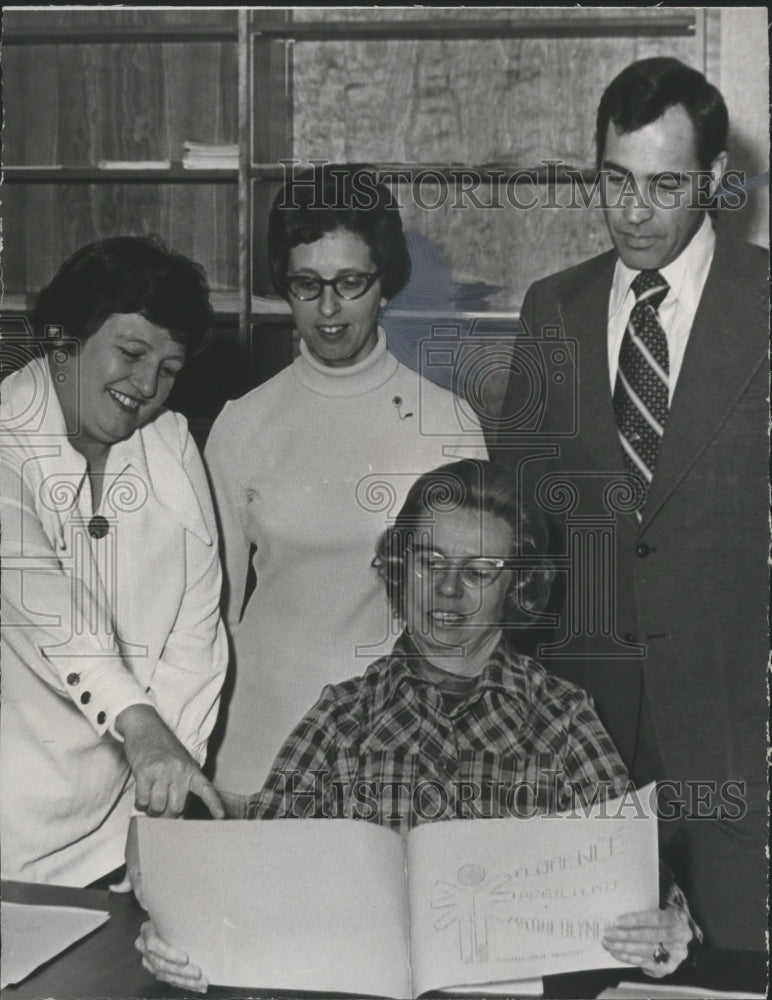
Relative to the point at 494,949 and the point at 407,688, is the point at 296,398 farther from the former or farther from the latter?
the point at 494,949

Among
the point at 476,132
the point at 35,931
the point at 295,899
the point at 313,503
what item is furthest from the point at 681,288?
the point at 35,931

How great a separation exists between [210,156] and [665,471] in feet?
3.26

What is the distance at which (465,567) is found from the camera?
2064mm

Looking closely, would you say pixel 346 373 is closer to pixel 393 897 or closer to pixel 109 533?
pixel 109 533

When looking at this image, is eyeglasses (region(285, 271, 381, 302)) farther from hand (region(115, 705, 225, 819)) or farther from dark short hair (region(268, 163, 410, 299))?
hand (region(115, 705, 225, 819))

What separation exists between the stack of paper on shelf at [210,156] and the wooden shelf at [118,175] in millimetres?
11

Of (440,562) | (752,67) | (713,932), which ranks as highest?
(752,67)

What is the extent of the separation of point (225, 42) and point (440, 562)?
1.01 m

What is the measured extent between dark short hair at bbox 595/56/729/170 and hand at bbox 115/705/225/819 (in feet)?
4.36

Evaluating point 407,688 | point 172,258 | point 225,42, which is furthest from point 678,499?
point 225,42

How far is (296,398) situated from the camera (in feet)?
7.09

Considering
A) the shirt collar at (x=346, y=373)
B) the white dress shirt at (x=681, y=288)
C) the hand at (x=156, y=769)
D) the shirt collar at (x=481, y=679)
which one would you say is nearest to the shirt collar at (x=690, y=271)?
the white dress shirt at (x=681, y=288)

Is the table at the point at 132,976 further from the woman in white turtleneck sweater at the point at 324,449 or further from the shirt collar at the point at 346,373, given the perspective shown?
the shirt collar at the point at 346,373

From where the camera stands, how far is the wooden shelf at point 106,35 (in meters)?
2.19
